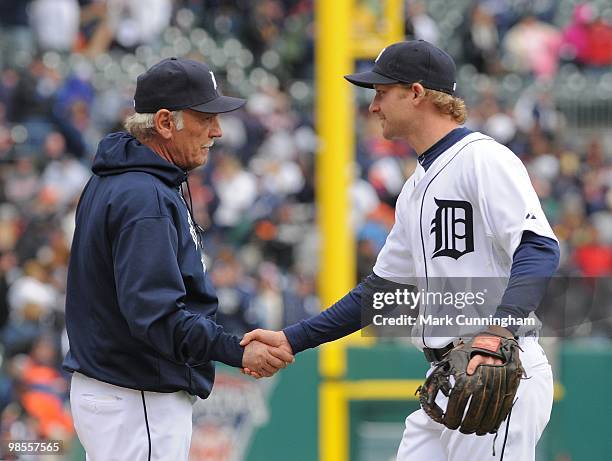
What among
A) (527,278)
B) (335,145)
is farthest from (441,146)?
(335,145)

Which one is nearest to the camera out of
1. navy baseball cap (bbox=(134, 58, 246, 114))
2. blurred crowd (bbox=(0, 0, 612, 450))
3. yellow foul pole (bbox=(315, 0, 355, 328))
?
navy baseball cap (bbox=(134, 58, 246, 114))

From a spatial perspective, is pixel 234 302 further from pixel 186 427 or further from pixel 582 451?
pixel 186 427

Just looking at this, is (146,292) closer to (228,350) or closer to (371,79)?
(228,350)

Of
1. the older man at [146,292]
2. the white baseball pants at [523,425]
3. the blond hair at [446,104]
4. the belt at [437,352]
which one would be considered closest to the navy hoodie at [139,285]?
the older man at [146,292]

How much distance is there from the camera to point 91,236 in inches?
158

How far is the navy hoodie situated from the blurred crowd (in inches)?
203

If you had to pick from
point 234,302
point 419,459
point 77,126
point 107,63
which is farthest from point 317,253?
point 419,459

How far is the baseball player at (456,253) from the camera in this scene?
3.83 m

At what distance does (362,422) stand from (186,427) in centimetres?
346

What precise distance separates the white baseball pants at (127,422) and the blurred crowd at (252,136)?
16.8ft

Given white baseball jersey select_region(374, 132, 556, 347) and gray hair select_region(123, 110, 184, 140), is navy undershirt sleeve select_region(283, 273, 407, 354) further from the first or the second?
gray hair select_region(123, 110, 184, 140)

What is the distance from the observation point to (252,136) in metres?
14.5

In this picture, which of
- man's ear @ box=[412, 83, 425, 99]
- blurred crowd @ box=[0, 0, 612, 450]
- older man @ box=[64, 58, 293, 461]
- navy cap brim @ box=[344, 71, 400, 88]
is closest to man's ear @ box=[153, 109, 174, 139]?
older man @ box=[64, 58, 293, 461]

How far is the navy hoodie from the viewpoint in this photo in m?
3.90
